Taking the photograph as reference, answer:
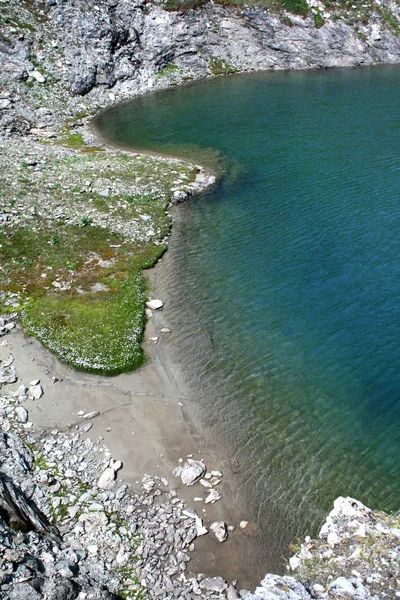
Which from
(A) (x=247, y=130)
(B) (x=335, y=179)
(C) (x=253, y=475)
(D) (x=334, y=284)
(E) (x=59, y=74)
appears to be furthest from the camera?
(E) (x=59, y=74)

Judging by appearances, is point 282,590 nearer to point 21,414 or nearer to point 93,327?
point 21,414

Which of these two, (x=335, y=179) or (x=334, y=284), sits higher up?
(x=335, y=179)

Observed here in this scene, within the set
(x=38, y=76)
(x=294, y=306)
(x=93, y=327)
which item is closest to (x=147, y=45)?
(x=38, y=76)

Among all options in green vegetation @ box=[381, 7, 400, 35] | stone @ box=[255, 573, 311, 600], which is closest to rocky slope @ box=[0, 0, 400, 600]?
stone @ box=[255, 573, 311, 600]

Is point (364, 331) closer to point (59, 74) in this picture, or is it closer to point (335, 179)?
point (335, 179)

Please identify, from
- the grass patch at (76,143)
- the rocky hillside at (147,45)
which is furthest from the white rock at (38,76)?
the grass patch at (76,143)

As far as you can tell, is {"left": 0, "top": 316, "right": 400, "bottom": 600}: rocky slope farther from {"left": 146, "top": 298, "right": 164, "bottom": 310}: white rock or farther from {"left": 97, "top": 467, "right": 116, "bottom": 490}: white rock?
{"left": 146, "top": 298, "right": 164, "bottom": 310}: white rock

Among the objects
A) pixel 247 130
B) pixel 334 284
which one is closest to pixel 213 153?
pixel 247 130

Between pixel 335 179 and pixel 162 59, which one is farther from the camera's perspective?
pixel 162 59
